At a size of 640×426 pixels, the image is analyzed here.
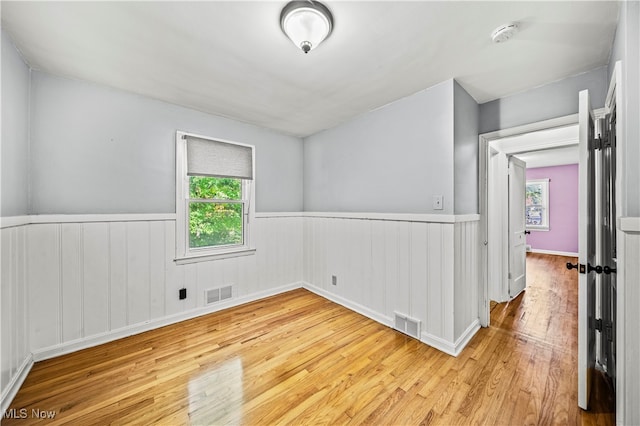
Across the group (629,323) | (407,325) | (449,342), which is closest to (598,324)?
(629,323)

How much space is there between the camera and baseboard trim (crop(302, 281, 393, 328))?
8.84 ft

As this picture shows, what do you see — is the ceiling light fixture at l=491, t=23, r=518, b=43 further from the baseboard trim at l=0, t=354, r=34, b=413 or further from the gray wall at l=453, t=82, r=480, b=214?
the baseboard trim at l=0, t=354, r=34, b=413

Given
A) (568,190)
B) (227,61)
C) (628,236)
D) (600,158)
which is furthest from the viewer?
(568,190)

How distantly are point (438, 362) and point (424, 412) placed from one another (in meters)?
0.59

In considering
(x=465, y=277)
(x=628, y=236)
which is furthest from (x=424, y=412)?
(x=628, y=236)

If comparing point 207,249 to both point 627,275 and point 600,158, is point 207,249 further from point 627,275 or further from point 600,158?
point 600,158

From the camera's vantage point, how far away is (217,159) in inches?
119

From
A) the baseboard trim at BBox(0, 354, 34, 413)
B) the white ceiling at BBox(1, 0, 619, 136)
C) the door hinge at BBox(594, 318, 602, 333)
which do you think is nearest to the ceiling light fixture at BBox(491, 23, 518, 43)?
the white ceiling at BBox(1, 0, 619, 136)

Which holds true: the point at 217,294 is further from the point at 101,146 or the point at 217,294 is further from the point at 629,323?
the point at 629,323

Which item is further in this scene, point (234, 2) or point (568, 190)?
point (568, 190)

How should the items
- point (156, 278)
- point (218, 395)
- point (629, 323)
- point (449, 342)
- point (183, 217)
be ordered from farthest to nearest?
1. point (183, 217)
2. point (156, 278)
3. point (449, 342)
4. point (218, 395)
5. point (629, 323)

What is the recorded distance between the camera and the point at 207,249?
3020 millimetres

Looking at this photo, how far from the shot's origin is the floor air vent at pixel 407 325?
2389 millimetres

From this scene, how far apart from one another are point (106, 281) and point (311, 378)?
2097mm
